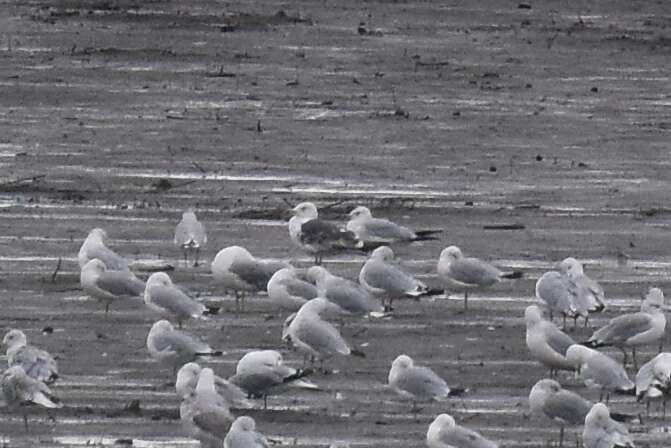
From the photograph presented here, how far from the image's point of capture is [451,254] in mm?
18312

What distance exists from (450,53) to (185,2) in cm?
528

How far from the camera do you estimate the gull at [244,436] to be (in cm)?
1298

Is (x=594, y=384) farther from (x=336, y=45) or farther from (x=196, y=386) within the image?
(x=336, y=45)

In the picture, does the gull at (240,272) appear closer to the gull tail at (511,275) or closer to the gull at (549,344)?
the gull tail at (511,275)

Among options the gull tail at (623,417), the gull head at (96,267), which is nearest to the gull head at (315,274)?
the gull head at (96,267)

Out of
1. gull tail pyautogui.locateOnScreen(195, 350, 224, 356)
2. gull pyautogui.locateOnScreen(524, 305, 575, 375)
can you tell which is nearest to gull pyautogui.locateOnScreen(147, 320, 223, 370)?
gull tail pyautogui.locateOnScreen(195, 350, 224, 356)

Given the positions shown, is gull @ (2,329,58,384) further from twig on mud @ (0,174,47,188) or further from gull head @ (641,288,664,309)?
twig on mud @ (0,174,47,188)

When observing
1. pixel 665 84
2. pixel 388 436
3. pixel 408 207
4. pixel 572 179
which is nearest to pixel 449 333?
pixel 388 436

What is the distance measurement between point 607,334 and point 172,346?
2.89m

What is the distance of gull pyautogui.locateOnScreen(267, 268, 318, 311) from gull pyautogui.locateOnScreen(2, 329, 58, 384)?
7.88ft

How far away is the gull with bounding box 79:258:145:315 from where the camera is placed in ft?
58.1

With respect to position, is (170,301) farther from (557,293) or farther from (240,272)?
(557,293)

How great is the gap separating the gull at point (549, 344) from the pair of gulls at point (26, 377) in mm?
3062

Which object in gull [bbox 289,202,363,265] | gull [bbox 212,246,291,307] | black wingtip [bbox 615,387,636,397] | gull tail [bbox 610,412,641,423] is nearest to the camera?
gull tail [bbox 610,412,641,423]
